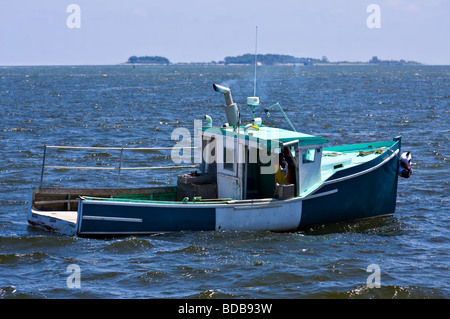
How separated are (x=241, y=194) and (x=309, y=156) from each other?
1.91 metres

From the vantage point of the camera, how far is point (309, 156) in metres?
17.2

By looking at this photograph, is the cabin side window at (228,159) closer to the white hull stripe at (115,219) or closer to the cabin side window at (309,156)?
the cabin side window at (309,156)

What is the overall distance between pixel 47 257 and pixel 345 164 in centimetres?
794

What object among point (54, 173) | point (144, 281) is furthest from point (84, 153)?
point (144, 281)

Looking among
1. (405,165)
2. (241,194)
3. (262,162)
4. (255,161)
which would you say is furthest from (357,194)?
(241,194)

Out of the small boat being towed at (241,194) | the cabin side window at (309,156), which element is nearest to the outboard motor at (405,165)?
the small boat being towed at (241,194)

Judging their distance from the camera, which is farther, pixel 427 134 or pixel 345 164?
pixel 427 134

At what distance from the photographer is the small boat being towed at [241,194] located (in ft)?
52.7

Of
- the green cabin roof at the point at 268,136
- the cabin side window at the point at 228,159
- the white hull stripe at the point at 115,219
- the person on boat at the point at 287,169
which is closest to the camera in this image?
the white hull stripe at the point at 115,219

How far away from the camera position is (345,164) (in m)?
18.5

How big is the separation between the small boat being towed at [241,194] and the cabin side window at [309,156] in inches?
1.1

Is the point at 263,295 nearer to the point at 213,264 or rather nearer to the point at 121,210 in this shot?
the point at 213,264

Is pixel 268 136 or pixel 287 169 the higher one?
pixel 268 136

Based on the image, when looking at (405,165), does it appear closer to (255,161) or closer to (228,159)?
(255,161)
